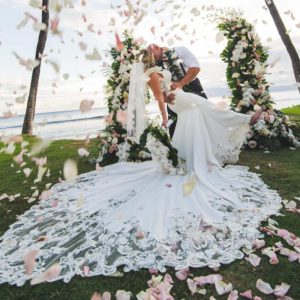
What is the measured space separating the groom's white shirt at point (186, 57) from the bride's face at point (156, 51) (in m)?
0.83

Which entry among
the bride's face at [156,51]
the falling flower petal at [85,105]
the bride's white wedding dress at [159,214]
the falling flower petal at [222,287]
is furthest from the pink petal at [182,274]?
the bride's face at [156,51]

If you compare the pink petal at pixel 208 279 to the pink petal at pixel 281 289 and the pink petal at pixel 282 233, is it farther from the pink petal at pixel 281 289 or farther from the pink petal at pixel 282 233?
the pink petal at pixel 282 233

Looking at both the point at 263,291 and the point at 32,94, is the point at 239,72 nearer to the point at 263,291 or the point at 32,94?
the point at 263,291

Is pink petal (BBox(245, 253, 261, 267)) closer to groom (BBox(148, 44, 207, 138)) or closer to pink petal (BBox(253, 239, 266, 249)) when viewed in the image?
pink petal (BBox(253, 239, 266, 249))

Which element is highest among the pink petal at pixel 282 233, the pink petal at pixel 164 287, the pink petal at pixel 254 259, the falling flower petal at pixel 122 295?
the pink petal at pixel 282 233

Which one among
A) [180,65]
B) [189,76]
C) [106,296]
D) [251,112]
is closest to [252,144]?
[251,112]

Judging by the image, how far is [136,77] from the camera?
25.1ft

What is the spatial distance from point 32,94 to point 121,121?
10.0 meters

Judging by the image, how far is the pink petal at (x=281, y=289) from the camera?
3.47m

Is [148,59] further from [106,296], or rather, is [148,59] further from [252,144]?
[106,296]

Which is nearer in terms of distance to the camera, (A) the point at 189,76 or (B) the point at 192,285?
(B) the point at 192,285

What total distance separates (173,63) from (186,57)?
0.44m

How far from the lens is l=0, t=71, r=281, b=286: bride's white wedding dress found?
4324 mm

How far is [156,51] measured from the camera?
7.61 meters
